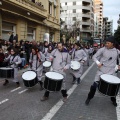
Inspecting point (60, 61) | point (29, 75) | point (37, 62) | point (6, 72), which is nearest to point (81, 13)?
point (37, 62)

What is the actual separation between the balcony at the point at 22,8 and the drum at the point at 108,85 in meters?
12.7

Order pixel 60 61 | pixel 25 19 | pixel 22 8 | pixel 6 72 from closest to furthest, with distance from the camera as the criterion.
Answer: pixel 60 61, pixel 6 72, pixel 22 8, pixel 25 19

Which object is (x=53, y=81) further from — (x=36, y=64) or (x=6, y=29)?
(x=6, y=29)

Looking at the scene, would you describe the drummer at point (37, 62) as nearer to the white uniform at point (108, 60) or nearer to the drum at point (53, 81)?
the drum at point (53, 81)

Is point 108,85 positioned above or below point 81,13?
below

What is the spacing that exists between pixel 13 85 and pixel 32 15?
14539mm

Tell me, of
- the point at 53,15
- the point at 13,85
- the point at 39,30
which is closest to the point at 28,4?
the point at 39,30

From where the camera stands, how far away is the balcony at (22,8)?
17.5 metres

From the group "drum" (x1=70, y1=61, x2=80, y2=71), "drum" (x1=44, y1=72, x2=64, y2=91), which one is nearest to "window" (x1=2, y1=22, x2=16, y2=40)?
"drum" (x1=70, y1=61, x2=80, y2=71)

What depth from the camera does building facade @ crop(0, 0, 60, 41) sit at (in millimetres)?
18078

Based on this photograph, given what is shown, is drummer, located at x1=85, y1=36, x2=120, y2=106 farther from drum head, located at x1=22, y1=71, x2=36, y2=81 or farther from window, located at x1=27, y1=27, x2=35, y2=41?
window, located at x1=27, y1=27, x2=35, y2=41

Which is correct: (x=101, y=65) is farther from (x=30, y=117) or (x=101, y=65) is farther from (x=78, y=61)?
(x=78, y=61)

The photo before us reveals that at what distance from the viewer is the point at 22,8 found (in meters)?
19.8

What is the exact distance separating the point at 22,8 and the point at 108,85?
50.0ft
